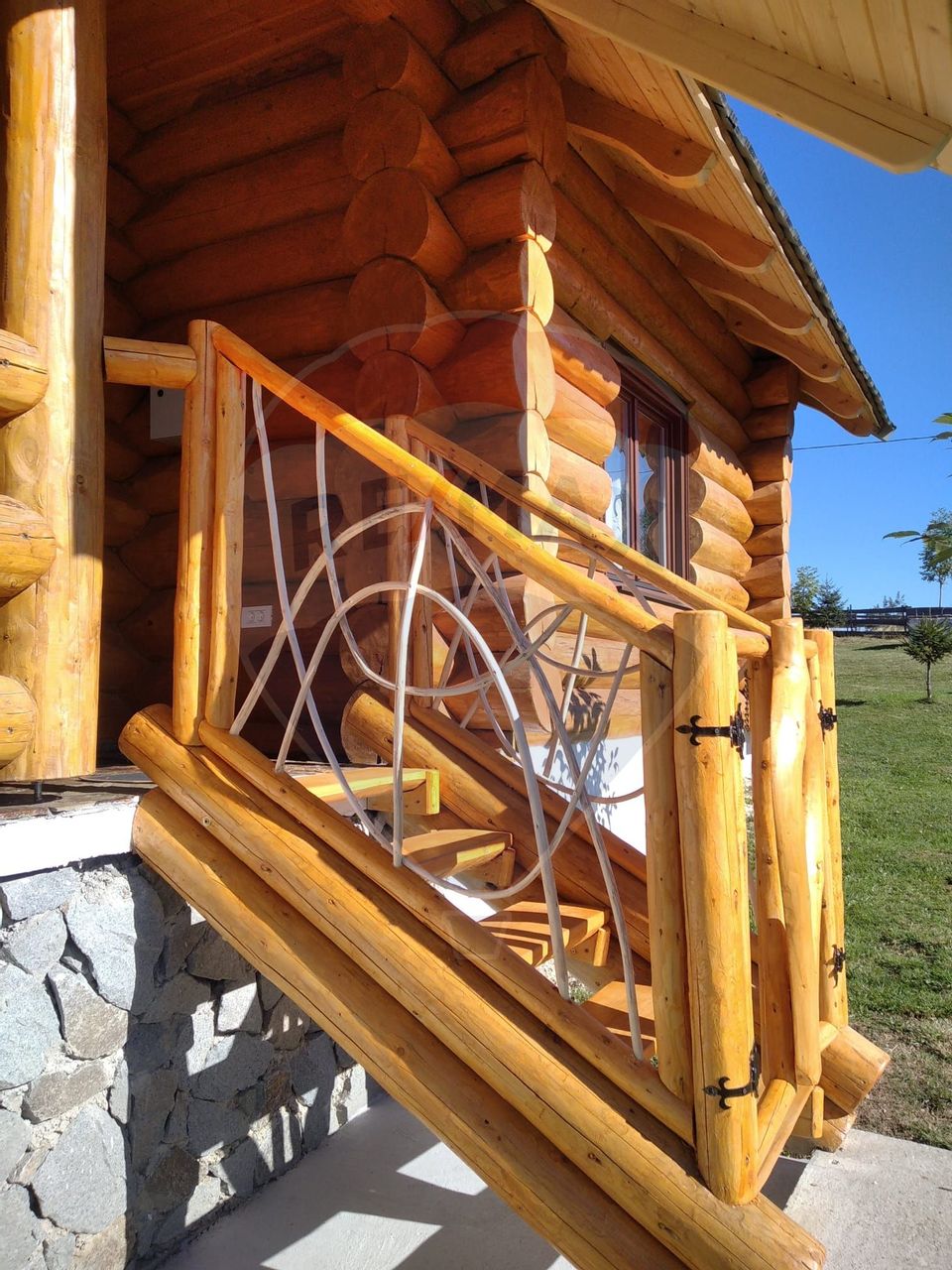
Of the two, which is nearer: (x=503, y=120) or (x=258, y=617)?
(x=503, y=120)

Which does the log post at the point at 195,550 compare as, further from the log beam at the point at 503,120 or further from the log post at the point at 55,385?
the log beam at the point at 503,120

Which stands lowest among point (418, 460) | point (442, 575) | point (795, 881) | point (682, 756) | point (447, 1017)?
point (447, 1017)

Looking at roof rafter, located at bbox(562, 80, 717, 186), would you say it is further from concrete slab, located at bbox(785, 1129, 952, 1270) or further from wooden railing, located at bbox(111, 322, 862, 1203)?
concrete slab, located at bbox(785, 1129, 952, 1270)

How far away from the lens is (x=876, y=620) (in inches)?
1046

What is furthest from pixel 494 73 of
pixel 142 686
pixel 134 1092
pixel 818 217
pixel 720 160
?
pixel 818 217

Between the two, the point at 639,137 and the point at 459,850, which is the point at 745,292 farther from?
the point at 459,850

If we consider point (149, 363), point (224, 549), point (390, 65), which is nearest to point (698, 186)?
point (390, 65)

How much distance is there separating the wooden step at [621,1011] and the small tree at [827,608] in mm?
21887

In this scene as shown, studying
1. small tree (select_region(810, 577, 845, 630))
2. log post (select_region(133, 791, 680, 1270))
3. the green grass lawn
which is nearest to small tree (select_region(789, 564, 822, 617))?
small tree (select_region(810, 577, 845, 630))

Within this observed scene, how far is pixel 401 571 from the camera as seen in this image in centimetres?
302

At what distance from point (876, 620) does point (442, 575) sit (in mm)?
26031

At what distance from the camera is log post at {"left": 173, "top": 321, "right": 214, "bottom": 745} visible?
2211 millimetres

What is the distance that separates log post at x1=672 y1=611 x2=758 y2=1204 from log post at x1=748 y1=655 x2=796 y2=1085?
0.39 meters

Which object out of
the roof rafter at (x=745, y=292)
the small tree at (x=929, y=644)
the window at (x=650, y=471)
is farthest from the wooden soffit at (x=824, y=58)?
the small tree at (x=929, y=644)
